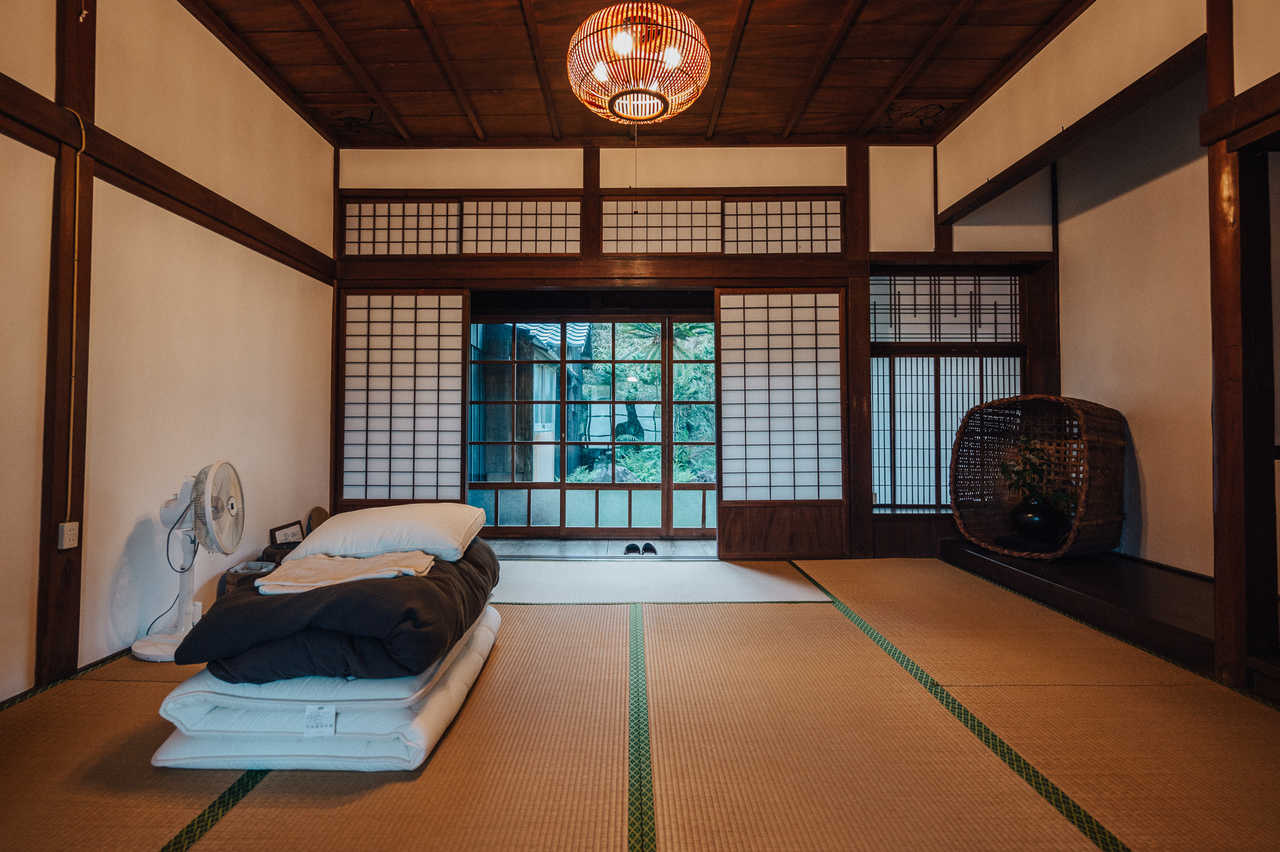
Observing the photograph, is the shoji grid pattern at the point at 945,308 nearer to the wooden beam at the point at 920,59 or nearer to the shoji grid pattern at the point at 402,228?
the wooden beam at the point at 920,59

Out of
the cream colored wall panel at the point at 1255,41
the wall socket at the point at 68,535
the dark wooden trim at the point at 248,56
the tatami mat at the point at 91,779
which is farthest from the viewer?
the dark wooden trim at the point at 248,56

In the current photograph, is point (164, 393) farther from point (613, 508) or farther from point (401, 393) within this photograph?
point (613, 508)

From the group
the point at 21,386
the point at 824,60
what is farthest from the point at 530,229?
the point at 21,386

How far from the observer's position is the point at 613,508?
17.9 feet

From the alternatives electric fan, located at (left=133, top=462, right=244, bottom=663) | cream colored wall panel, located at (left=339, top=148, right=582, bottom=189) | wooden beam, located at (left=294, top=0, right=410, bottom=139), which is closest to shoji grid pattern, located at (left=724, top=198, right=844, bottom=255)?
cream colored wall panel, located at (left=339, top=148, right=582, bottom=189)

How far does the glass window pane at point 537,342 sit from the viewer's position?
215 inches

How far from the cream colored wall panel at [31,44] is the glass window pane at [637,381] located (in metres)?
3.93

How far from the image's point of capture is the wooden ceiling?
3.08m

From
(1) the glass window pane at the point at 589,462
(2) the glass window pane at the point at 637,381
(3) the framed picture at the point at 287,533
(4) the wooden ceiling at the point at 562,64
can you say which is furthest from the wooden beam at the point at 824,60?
(3) the framed picture at the point at 287,533

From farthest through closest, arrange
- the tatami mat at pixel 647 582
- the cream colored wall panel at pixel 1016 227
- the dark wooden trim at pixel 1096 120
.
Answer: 1. the cream colored wall panel at pixel 1016 227
2. the tatami mat at pixel 647 582
3. the dark wooden trim at pixel 1096 120

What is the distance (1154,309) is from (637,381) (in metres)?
3.75

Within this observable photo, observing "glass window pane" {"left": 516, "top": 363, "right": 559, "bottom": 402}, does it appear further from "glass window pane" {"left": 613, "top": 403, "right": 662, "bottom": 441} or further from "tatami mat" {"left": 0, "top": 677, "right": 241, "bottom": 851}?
"tatami mat" {"left": 0, "top": 677, "right": 241, "bottom": 851}

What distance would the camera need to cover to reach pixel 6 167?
6.82 feet

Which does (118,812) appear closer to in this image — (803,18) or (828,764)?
(828,764)
